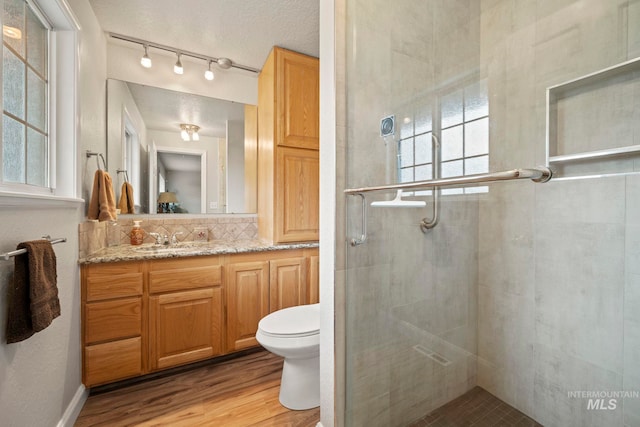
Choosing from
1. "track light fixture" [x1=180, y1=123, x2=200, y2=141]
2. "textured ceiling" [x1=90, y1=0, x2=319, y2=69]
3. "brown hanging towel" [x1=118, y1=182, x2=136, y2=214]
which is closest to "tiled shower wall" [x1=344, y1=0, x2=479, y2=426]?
"textured ceiling" [x1=90, y1=0, x2=319, y2=69]

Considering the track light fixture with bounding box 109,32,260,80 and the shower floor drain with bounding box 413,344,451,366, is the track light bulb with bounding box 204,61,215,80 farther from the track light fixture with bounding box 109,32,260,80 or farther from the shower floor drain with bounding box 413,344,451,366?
the shower floor drain with bounding box 413,344,451,366

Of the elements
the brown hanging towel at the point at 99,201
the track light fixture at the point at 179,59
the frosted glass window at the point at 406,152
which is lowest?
the brown hanging towel at the point at 99,201

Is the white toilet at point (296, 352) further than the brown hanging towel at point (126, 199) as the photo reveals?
No

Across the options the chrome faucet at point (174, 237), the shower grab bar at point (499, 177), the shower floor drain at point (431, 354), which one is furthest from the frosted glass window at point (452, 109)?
the chrome faucet at point (174, 237)

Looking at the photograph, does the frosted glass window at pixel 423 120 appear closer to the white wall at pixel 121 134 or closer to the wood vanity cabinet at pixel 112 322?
the wood vanity cabinet at pixel 112 322

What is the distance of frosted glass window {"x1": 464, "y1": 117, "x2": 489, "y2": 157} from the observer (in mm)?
1197

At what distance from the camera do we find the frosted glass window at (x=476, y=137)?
3.93ft

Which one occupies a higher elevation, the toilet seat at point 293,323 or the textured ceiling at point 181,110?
the textured ceiling at point 181,110

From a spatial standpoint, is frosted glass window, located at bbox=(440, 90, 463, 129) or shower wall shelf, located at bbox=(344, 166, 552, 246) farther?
frosted glass window, located at bbox=(440, 90, 463, 129)

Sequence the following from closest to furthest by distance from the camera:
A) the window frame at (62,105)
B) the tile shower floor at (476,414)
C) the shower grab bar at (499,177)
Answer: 1. the shower grab bar at (499,177)
2. the tile shower floor at (476,414)
3. the window frame at (62,105)

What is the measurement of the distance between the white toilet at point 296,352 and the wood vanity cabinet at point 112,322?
86cm

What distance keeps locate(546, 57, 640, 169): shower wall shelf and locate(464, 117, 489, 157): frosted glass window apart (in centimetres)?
21

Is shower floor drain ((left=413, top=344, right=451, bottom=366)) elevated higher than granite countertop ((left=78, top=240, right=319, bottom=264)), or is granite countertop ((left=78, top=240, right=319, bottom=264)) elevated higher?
granite countertop ((left=78, top=240, right=319, bottom=264))

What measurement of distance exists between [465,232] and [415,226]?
0.24 metres
